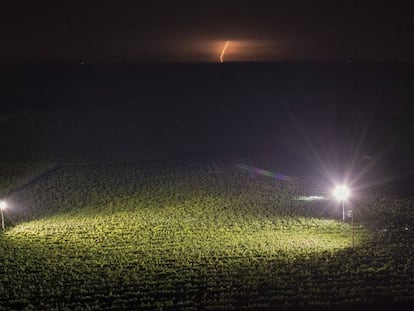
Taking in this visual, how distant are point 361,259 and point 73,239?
8.43 m

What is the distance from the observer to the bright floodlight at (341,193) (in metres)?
18.6

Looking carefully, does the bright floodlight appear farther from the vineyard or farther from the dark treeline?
the dark treeline

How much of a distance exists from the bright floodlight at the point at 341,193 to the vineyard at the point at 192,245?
19.2 inches

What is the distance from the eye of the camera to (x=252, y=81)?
39.4 metres

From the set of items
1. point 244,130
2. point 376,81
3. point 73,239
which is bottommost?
point 73,239

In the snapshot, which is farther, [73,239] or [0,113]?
[0,113]

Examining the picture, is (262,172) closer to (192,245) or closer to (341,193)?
(341,193)

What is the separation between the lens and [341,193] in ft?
63.1

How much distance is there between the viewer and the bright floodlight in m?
18.6

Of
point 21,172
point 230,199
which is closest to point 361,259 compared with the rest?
point 230,199

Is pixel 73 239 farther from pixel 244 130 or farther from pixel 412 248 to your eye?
pixel 244 130

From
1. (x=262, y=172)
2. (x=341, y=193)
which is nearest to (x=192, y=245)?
(x=341, y=193)

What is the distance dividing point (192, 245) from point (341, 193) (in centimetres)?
561

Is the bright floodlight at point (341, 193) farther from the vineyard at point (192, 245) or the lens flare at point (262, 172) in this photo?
the lens flare at point (262, 172)
